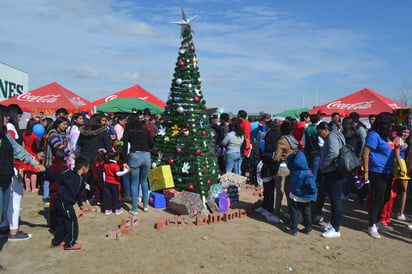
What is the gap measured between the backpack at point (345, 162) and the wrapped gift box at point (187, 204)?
9.32 ft

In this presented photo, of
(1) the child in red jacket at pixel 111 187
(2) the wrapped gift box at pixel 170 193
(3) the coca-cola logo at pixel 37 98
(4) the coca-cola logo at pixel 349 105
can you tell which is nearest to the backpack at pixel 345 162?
(2) the wrapped gift box at pixel 170 193

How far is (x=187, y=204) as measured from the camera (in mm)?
6105

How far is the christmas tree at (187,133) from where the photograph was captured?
272 inches

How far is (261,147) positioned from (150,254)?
356 centimetres

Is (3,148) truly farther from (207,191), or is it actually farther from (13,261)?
(207,191)

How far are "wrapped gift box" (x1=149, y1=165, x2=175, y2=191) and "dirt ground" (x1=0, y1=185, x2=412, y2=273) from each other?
1.28 metres

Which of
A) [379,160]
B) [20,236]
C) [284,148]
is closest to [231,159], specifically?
[284,148]

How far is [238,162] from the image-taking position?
8648mm

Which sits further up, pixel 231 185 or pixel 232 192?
pixel 231 185

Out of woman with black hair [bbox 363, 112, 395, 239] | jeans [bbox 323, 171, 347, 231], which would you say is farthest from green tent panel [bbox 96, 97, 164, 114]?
woman with black hair [bbox 363, 112, 395, 239]

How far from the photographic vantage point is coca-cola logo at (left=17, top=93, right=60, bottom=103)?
51.2 ft

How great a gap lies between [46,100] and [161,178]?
12.1 metres

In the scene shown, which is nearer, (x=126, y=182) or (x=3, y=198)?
(x=3, y=198)

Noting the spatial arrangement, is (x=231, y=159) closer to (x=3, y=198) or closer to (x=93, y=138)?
(x=93, y=138)
